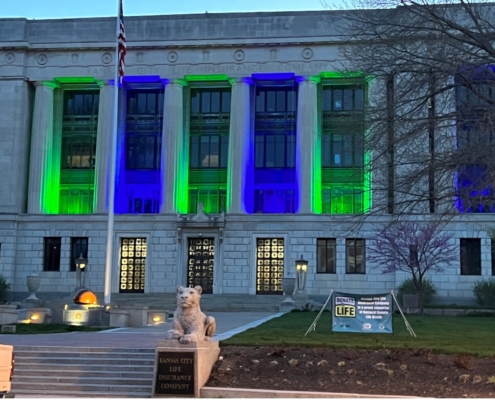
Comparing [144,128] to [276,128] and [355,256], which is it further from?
[355,256]

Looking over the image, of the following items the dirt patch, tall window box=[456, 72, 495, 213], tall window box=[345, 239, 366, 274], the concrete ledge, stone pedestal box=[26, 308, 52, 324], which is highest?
tall window box=[456, 72, 495, 213]

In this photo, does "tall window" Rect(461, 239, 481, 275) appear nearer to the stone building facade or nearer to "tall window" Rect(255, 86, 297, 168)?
the stone building facade

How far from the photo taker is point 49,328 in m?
29.8

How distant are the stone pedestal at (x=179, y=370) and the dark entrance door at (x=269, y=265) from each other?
3611cm

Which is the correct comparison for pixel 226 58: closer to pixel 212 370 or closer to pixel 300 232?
pixel 300 232

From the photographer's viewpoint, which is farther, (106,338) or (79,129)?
(79,129)

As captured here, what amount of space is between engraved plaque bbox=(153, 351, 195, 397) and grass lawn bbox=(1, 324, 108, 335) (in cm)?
1200

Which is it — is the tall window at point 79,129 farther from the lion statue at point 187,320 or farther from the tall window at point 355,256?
the lion statue at point 187,320

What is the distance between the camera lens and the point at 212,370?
18.9 meters

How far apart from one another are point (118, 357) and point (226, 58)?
38.8 metres

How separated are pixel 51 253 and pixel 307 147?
20.2 m

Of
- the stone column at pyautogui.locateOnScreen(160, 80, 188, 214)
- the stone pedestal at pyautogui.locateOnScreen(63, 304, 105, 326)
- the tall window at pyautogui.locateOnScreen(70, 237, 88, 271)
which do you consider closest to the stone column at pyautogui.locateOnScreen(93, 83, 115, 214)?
the tall window at pyautogui.locateOnScreen(70, 237, 88, 271)

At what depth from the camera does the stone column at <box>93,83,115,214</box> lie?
182 feet

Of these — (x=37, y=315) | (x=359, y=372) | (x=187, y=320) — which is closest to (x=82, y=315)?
(x=37, y=315)
